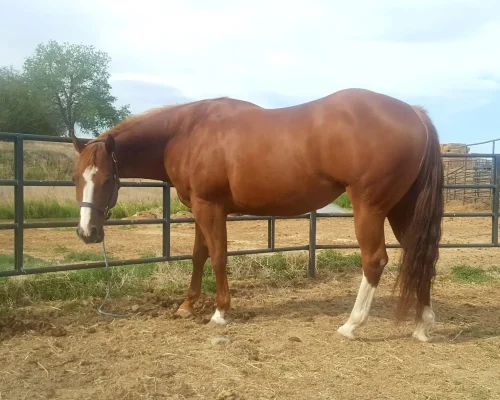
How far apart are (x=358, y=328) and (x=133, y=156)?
2.41 meters

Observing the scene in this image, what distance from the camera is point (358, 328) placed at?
12.0 ft

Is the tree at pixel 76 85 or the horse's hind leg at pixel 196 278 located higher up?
the tree at pixel 76 85

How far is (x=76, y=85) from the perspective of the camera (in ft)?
103

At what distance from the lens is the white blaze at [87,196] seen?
352 centimetres

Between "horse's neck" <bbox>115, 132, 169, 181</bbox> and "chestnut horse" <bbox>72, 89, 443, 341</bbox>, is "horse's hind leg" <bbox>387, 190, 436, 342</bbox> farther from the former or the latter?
"horse's neck" <bbox>115, 132, 169, 181</bbox>

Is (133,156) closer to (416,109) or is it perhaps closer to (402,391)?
(416,109)

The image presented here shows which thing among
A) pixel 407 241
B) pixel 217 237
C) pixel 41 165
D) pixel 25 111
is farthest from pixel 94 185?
pixel 25 111

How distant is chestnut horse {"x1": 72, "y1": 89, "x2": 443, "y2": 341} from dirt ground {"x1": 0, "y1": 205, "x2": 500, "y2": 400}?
0.29m

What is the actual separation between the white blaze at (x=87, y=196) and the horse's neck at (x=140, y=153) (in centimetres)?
38

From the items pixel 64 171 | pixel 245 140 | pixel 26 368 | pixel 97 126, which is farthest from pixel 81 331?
pixel 97 126

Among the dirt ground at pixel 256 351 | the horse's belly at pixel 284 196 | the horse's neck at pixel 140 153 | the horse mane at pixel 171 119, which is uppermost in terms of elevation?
the horse mane at pixel 171 119

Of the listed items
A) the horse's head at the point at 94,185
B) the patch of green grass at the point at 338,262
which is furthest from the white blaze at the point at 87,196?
the patch of green grass at the point at 338,262

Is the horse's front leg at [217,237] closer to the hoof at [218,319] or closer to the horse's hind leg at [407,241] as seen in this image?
the hoof at [218,319]

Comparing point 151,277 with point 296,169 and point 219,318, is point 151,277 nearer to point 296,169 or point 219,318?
point 219,318
